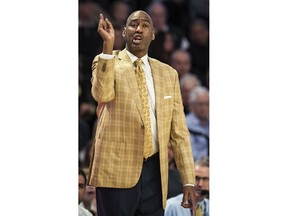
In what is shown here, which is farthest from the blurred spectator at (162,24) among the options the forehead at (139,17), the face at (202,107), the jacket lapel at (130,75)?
the jacket lapel at (130,75)

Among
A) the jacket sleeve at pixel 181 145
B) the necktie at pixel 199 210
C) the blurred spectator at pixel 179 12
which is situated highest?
the blurred spectator at pixel 179 12

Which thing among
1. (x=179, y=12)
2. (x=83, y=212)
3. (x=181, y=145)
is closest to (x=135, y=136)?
(x=181, y=145)

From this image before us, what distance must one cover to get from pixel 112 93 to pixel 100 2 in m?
0.92

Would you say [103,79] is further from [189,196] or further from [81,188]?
[81,188]

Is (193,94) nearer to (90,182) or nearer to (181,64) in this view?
(181,64)

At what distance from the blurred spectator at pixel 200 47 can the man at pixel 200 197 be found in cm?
55

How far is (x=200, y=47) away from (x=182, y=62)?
17 cm

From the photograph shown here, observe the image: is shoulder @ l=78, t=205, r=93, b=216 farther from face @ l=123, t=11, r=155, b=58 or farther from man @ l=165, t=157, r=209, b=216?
face @ l=123, t=11, r=155, b=58

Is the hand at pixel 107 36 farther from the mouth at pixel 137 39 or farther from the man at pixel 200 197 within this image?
the man at pixel 200 197

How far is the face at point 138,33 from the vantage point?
3205 millimetres

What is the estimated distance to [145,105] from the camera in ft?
10.4

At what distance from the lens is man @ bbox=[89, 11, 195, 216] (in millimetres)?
3119
